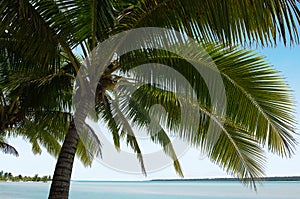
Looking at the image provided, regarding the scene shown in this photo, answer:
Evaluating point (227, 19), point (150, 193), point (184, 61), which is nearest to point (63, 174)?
point (184, 61)

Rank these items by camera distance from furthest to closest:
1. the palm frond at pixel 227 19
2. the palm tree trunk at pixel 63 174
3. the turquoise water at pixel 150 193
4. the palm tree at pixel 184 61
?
the turquoise water at pixel 150 193 < the palm tree trunk at pixel 63 174 < the palm tree at pixel 184 61 < the palm frond at pixel 227 19

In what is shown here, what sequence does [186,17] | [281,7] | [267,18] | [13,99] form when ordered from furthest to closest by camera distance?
[13,99] → [186,17] → [267,18] → [281,7]

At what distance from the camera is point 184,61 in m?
3.60

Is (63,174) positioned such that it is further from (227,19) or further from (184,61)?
(227,19)

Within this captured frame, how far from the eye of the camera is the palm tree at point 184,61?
261 centimetres

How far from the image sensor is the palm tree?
261 centimetres

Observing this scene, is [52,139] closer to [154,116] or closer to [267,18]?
[154,116]

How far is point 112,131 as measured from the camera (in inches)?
259

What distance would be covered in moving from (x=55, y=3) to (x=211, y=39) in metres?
1.35

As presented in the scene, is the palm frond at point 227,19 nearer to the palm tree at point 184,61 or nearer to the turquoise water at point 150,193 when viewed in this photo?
the palm tree at point 184,61

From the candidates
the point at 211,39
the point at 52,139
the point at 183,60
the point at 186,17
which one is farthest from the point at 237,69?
the point at 52,139

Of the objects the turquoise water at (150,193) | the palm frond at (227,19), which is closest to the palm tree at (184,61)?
the palm frond at (227,19)

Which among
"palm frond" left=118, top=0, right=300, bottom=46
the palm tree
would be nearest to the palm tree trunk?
the palm tree

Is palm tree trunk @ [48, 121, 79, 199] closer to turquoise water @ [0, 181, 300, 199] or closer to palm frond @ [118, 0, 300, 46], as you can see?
palm frond @ [118, 0, 300, 46]
